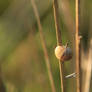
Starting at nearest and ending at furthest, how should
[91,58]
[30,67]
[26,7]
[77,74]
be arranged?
[77,74] < [91,58] < [26,7] < [30,67]

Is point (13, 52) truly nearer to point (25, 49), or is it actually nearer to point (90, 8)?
point (25, 49)

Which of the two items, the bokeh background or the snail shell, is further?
the bokeh background

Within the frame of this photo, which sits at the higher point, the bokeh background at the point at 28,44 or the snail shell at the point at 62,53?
the snail shell at the point at 62,53

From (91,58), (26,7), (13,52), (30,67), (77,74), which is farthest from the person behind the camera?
(13,52)

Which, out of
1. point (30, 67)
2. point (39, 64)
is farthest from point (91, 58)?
point (30, 67)

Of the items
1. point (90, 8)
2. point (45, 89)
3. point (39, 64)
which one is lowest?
point (45, 89)

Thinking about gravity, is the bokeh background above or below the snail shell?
below

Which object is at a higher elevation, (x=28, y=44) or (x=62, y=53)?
(x=62, y=53)

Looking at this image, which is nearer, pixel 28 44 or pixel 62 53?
pixel 62 53
